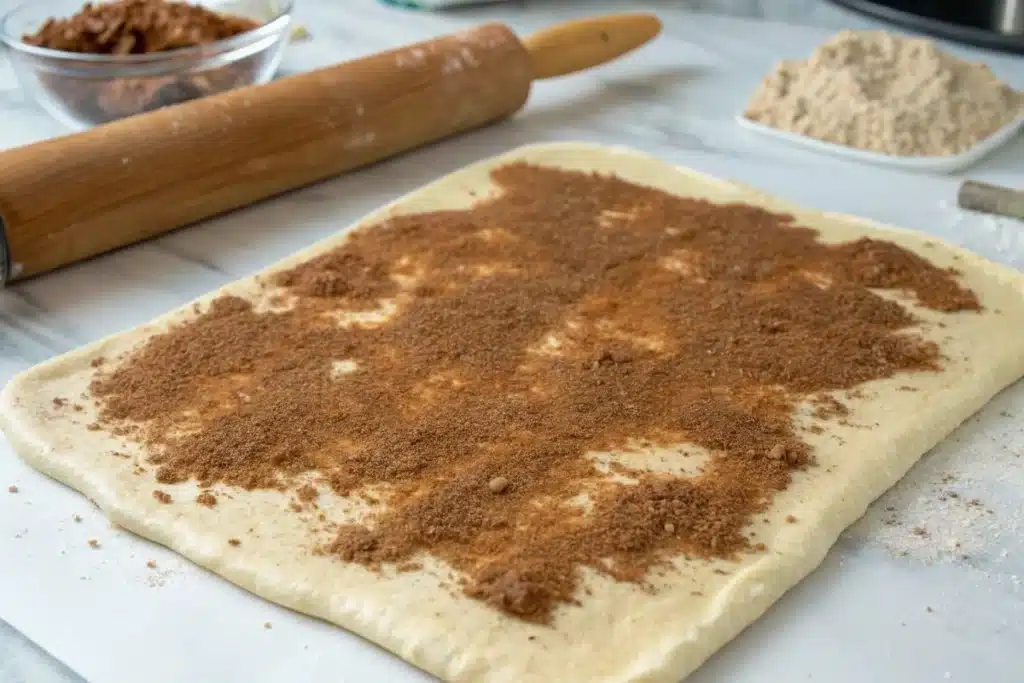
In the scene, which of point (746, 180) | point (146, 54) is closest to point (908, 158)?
point (746, 180)

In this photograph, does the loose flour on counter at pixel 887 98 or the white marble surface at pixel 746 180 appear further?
the loose flour on counter at pixel 887 98

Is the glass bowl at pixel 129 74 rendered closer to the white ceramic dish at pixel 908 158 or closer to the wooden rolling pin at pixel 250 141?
the wooden rolling pin at pixel 250 141

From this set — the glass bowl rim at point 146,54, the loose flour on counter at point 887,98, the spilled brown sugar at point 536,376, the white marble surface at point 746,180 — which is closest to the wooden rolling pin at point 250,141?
the white marble surface at point 746,180

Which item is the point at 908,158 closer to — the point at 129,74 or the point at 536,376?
the point at 536,376

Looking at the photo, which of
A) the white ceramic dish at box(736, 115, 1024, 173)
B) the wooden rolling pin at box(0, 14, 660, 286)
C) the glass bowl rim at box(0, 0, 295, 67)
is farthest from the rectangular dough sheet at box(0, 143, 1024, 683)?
the glass bowl rim at box(0, 0, 295, 67)

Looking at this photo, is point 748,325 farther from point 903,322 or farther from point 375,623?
point 375,623

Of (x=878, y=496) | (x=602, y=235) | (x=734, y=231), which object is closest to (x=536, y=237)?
(x=602, y=235)

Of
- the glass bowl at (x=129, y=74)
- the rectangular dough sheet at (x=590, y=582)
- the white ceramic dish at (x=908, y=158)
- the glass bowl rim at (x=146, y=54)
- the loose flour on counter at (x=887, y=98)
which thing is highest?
the glass bowl rim at (x=146, y=54)
